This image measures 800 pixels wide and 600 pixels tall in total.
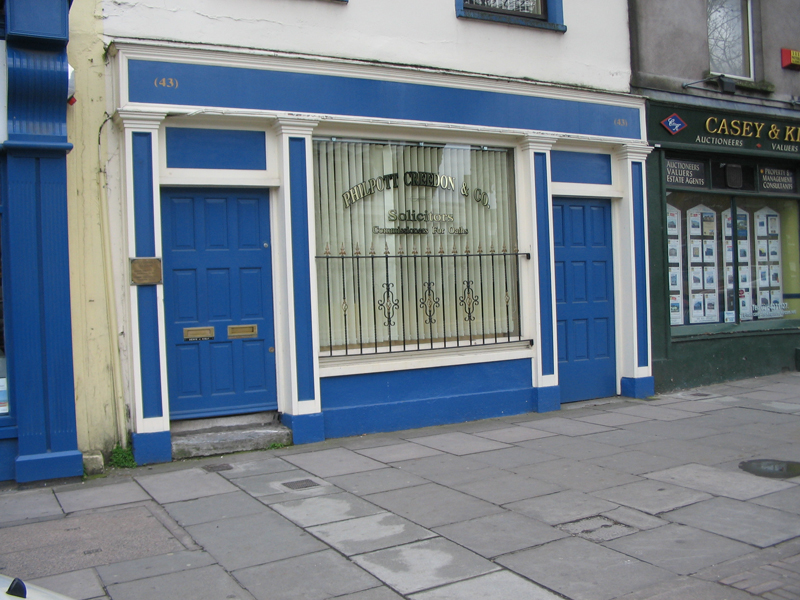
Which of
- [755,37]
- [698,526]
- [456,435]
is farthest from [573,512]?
[755,37]

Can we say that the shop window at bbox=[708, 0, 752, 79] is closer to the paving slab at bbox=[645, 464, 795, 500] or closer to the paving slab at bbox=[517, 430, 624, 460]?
the paving slab at bbox=[517, 430, 624, 460]

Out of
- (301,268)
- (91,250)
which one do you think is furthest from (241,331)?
(91,250)

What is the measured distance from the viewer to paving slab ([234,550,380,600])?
3.97 meters

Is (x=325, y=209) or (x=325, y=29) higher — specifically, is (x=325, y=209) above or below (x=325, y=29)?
below

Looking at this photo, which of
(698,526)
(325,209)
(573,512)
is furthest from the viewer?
(325,209)

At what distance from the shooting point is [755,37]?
11.3m

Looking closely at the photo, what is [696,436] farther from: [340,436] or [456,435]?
[340,436]

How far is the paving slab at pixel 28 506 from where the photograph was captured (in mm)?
5430

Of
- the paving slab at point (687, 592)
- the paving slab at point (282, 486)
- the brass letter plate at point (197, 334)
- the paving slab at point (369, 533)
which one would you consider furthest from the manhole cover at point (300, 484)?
the paving slab at point (687, 592)

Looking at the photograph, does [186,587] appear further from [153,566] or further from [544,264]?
[544,264]

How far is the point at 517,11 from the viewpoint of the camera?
363 inches

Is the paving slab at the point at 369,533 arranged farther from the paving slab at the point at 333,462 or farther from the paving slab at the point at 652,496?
the paving slab at the point at 652,496

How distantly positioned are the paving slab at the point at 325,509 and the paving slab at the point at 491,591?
1.34 m

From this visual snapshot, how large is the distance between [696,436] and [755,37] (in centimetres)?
707
